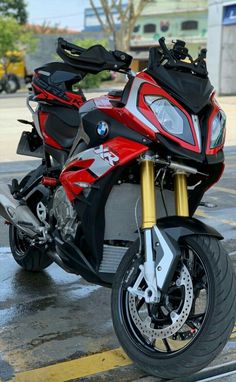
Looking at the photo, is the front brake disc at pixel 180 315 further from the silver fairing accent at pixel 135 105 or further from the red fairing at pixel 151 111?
the silver fairing accent at pixel 135 105

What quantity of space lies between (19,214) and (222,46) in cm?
2170

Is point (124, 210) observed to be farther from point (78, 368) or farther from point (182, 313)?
point (78, 368)

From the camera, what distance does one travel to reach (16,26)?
32031mm

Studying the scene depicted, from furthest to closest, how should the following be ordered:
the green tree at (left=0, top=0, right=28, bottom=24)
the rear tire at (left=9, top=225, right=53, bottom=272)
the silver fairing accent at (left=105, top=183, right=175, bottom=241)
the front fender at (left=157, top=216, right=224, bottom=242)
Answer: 1. the green tree at (left=0, top=0, right=28, bottom=24)
2. the rear tire at (left=9, top=225, right=53, bottom=272)
3. the silver fairing accent at (left=105, top=183, right=175, bottom=241)
4. the front fender at (left=157, top=216, right=224, bottom=242)

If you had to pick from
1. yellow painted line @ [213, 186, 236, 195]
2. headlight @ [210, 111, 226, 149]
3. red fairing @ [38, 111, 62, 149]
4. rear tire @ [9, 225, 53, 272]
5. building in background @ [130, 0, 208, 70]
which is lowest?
yellow painted line @ [213, 186, 236, 195]

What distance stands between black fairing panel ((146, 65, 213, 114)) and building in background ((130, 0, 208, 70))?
52.1m

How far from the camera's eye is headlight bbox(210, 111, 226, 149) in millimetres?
3001

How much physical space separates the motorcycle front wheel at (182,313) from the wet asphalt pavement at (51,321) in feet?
0.72

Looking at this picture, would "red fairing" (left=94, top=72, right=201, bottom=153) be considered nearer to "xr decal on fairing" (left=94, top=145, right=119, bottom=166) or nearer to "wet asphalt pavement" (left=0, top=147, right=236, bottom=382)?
"xr decal on fairing" (left=94, top=145, right=119, bottom=166)

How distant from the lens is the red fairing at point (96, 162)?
117 inches

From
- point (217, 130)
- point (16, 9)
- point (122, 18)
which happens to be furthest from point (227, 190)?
point (16, 9)

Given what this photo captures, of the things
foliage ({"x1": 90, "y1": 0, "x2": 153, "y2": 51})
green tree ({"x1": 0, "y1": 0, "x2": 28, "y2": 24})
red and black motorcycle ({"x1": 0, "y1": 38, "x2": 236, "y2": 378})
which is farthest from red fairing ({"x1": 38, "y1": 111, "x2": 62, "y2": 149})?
green tree ({"x1": 0, "y1": 0, "x2": 28, "y2": 24})

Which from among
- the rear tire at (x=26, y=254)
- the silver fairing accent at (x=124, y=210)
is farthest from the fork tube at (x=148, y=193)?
the rear tire at (x=26, y=254)

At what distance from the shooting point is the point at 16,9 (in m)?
48.9
